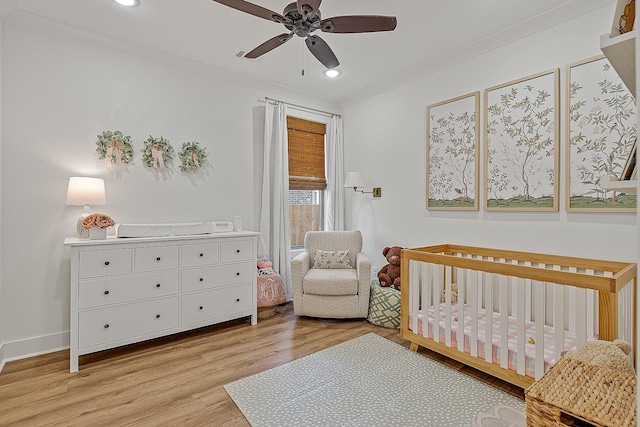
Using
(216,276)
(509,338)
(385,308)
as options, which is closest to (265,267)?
(216,276)

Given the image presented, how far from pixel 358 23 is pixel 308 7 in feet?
1.10

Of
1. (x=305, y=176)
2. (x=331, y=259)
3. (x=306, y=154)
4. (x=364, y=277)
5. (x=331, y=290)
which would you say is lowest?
(x=331, y=290)

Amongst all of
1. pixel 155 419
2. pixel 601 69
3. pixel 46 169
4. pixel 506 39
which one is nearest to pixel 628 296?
pixel 601 69

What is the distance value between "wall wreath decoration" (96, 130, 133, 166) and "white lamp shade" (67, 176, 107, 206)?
315 mm

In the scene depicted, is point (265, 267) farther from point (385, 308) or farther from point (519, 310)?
point (519, 310)

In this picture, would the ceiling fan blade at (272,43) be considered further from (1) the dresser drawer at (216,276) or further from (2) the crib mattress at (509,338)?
(2) the crib mattress at (509,338)

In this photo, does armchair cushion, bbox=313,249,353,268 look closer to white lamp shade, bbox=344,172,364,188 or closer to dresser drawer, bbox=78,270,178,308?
white lamp shade, bbox=344,172,364,188

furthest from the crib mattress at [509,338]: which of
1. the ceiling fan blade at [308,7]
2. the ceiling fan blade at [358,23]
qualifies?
the ceiling fan blade at [308,7]

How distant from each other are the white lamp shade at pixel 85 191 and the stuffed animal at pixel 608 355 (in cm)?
315

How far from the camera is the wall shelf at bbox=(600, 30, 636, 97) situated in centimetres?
78

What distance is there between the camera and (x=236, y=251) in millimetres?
3086

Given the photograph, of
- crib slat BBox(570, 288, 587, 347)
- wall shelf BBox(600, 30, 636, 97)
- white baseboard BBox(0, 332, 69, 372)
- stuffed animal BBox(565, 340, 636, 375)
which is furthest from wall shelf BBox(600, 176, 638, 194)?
white baseboard BBox(0, 332, 69, 372)

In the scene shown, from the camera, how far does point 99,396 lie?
198 centimetres

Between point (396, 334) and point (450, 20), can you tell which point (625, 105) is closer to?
point (450, 20)
